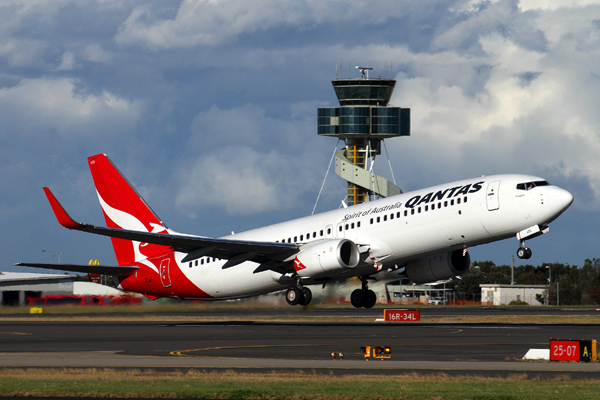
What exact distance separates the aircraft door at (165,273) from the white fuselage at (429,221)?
6254 millimetres

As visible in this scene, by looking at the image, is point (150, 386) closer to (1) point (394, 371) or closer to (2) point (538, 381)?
(1) point (394, 371)

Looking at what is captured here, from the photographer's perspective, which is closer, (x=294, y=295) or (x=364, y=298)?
(x=294, y=295)

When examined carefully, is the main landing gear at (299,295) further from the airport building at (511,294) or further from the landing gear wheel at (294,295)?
the airport building at (511,294)

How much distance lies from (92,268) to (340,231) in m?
16.7

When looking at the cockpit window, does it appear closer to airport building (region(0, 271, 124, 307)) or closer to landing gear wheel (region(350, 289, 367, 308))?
landing gear wheel (region(350, 289, 367, 308))

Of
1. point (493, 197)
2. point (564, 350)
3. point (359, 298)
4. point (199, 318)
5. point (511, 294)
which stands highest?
point (493, 197)

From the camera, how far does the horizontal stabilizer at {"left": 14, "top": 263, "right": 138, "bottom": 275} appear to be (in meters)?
49.8

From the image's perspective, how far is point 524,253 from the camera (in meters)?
42.3

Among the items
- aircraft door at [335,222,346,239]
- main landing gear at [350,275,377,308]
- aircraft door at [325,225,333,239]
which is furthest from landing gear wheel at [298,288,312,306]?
main landing gear at [350,275,377,308]

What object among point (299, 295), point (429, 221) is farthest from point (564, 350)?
point (299, 295)

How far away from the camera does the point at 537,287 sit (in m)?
160

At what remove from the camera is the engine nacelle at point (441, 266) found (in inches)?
1934

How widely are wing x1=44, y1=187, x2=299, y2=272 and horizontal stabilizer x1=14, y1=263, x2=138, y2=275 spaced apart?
5.43m

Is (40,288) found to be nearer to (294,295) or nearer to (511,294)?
(294,295)
